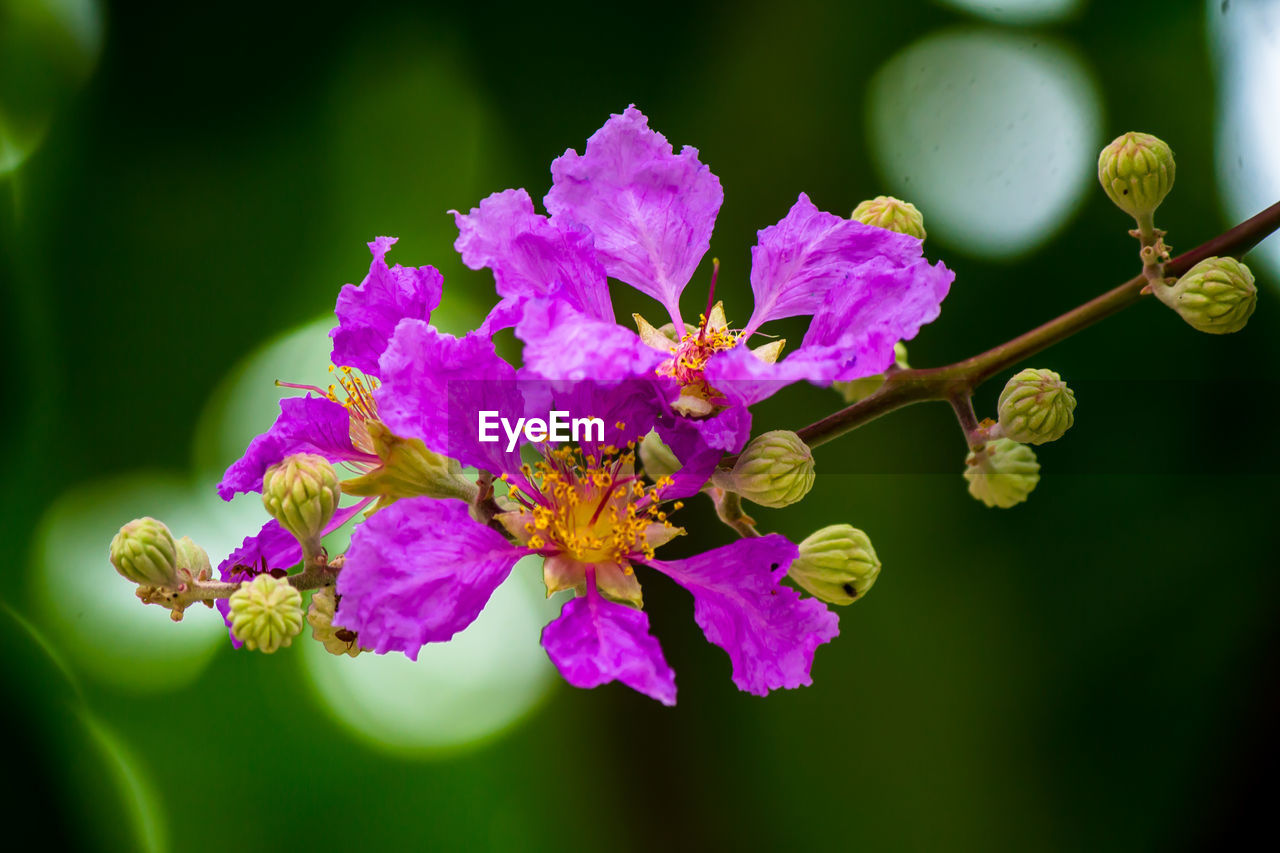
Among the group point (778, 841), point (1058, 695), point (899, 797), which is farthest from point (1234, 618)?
point (778, 841)

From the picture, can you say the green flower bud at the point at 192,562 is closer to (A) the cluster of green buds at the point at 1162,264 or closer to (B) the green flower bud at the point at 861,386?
(B) the green flower bud at the point at 861,386

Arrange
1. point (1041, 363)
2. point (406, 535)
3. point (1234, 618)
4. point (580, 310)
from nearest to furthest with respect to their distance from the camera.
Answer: point (406, 535) < point (580, 310) < point (1234, 618) < point (1041, 363)

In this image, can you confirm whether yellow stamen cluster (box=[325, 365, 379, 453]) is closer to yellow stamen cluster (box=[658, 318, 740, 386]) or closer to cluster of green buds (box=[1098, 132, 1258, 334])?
yellow stamen cluster (box=[658, 318, 740, 386])

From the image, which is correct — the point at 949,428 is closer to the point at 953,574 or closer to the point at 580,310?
the point at 953,574

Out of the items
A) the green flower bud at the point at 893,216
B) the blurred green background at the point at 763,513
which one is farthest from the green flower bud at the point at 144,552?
the blurred green background at the point at 763,513

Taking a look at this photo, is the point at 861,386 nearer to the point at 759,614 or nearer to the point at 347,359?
the point at 759,614

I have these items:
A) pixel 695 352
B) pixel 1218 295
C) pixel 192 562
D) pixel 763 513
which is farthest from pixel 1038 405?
pixel 763 513
